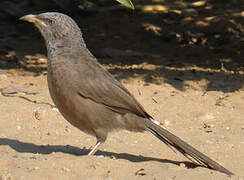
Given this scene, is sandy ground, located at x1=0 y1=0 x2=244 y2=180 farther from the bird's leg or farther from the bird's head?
the bird's head

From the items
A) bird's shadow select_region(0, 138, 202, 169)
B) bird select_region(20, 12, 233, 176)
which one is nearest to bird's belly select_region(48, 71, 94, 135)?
bird select_region(20, 12, 233, 176)

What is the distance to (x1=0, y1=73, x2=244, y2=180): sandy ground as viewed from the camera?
5312mm

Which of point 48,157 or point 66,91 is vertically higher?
point 66,91

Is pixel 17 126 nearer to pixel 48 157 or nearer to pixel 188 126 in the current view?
pixel 48 157

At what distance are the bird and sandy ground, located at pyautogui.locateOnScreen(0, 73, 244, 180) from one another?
27cm

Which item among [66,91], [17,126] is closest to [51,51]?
[66,91]

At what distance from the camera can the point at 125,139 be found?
268 inches

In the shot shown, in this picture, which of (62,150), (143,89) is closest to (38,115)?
(62,150)

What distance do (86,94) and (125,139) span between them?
1.31 metres

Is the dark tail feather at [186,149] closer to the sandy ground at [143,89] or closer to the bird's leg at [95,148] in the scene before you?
the sandy ground at [143,89]

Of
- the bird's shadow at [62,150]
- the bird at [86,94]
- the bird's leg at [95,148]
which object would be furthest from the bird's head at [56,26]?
the bird's shadow at [62,150]

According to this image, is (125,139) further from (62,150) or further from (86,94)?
(86,94)

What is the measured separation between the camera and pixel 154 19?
39.4 feet

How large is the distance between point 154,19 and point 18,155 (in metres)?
6.73
